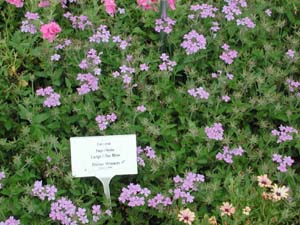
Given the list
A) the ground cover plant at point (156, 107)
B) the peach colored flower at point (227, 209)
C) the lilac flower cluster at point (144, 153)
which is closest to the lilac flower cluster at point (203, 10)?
the ground cover plant at point (156, 107)

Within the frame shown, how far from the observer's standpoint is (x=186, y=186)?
8.18 feet

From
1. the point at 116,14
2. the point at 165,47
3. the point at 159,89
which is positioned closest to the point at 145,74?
the point at 159,89

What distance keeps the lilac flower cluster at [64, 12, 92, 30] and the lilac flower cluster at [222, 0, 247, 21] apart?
2.69ft

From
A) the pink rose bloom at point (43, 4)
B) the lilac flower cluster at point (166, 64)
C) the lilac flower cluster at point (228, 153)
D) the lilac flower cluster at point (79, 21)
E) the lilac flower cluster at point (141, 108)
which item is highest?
the pink rose bloom at point (43, 4)

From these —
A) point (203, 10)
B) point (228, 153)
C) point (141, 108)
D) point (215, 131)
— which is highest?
point (203, 10)

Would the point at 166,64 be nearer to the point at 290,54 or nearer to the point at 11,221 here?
the point at 290,54

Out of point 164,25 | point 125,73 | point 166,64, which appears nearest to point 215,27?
point 164,25

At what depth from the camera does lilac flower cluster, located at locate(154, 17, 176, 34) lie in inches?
124

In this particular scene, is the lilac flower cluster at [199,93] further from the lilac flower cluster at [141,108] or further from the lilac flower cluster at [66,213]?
the lilac flower cluster at [66,213]

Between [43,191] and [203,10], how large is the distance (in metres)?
1.52

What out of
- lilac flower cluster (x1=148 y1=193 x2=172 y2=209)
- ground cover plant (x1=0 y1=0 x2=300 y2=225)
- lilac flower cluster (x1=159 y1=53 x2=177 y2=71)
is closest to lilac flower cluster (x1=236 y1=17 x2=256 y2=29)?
ground cover plant (x1=0 y1=0 x2=300 y2=225)

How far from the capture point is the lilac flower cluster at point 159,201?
245 cm

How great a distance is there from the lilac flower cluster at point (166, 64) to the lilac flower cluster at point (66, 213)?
96 centimetres

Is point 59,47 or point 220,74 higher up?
point 59,47
